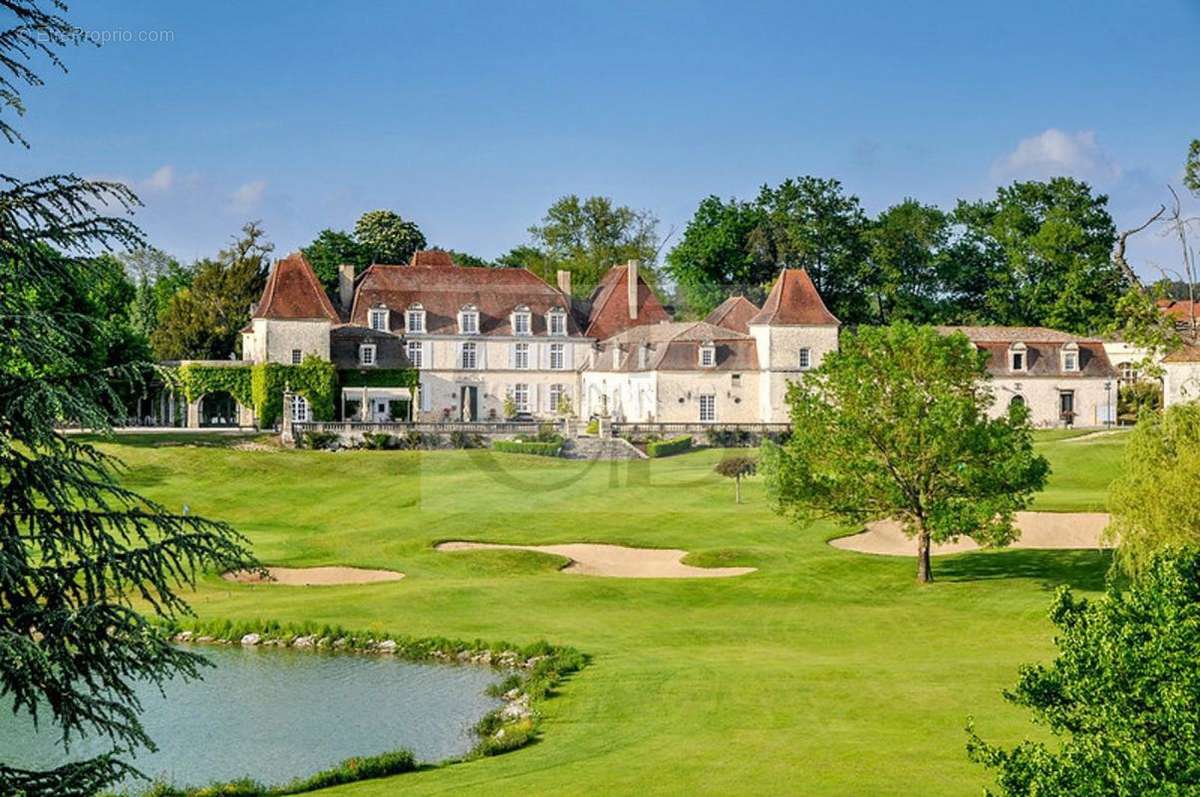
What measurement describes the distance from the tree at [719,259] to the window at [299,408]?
29899mm

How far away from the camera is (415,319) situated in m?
63.8

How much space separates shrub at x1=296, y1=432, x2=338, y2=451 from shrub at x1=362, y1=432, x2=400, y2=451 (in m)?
1.21

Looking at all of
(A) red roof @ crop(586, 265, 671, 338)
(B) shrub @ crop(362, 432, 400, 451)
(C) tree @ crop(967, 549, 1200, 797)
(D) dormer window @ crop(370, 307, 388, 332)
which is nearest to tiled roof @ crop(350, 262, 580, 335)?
(D) dormer window @ crop(370, 307, 388, 332)

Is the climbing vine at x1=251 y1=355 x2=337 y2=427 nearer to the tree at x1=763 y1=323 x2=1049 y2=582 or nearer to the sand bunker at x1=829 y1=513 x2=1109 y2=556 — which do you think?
the sand bunker at x1=829 y1=513 x2=1109 y2=556

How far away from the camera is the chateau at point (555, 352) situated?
59469 millimetres

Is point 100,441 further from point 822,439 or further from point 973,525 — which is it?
point 973,525

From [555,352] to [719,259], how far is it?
17.9 meters

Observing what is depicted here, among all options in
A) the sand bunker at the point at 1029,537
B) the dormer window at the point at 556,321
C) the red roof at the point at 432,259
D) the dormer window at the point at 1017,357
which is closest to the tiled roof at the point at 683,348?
the dormer window at the point at 556,321

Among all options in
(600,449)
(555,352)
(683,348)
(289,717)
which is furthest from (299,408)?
(289,717)

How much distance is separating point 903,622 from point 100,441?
3301 centimetres

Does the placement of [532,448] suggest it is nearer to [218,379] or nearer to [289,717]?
[218,379]

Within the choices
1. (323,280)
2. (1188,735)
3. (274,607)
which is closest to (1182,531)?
(1188,735)

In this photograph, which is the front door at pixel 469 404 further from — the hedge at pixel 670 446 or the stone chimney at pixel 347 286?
the hedge at pixel 670 446

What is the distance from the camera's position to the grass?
52.5 ft
